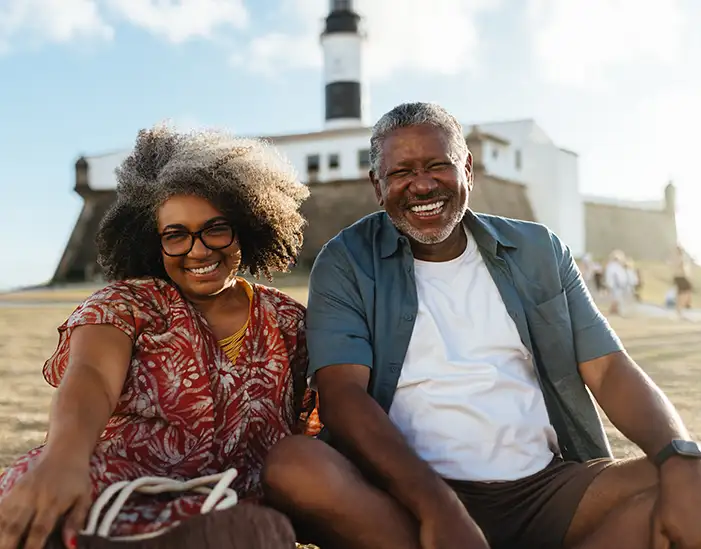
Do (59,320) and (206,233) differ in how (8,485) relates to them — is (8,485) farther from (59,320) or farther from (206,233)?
(59,320)

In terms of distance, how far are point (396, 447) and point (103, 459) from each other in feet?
1.93

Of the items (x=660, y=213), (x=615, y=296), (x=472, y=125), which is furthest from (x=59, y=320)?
(x=660, y=213)

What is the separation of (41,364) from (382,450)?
5.62m

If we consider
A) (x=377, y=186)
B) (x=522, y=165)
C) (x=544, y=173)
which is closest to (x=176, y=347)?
(x=377, y=186)

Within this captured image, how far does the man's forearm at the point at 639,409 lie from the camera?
1.78 metres

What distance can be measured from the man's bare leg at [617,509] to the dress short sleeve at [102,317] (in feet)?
3.33

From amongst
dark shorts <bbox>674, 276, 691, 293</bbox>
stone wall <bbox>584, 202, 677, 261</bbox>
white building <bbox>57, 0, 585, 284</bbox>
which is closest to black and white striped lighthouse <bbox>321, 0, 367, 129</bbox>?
white building <bbox>57, 0, 585, 284</bbox>

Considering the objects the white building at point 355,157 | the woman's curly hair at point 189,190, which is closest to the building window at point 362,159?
the white building at point 355,157

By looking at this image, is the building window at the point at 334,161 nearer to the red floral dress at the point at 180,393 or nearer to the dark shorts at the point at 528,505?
the red floral dress at the point at 180,393

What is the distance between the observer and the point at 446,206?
2.00m

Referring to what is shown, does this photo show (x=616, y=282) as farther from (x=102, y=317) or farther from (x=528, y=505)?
(x=102, y=317)

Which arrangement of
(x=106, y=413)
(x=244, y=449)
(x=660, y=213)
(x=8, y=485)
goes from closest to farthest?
(x=8, y=485)
(x=106, y=413)
(x=244, y=449)
(x=660, y=213)

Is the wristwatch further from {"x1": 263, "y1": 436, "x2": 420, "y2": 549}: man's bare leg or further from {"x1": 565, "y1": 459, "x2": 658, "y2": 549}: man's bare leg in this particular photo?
{"x1": 263, "y1": 436, "x2": 420, "y2": 549}: man's bare leg

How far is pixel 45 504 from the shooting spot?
4.69 ft
